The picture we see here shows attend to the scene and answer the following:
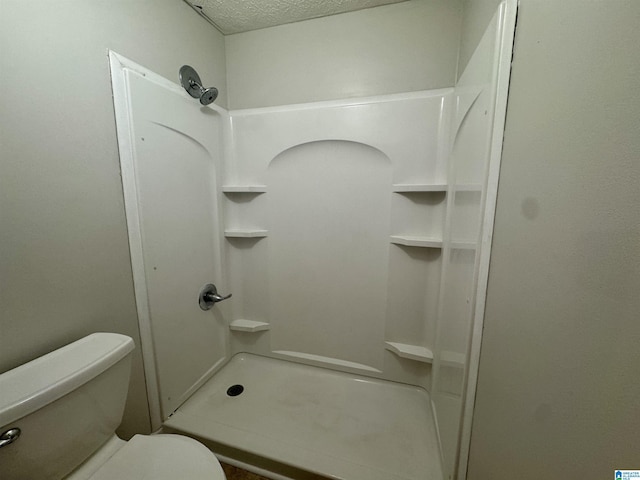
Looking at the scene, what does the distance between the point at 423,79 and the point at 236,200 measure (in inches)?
51.9

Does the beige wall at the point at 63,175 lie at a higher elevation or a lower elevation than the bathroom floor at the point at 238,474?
higher

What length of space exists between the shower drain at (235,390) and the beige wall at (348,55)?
180 centimetres

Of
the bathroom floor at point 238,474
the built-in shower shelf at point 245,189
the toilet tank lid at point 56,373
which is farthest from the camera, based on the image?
the built-in shower shelf at point 245,189

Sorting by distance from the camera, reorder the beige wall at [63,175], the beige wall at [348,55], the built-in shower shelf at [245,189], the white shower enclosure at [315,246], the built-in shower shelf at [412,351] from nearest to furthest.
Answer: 1. the beige wall at [63,175]
2. the white shower enclosure at [315,246]
3. the beige wall at [348,55]
4. the built-in shower shelf at [412,351]
5. the built-in shower shelf at [245,189]

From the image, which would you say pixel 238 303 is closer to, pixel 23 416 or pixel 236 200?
pixel 236 200

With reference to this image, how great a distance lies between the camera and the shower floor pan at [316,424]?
1.09m

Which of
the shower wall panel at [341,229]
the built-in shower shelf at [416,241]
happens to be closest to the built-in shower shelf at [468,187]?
the shower wall panel at [341,229]

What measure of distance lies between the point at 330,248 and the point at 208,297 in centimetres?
82

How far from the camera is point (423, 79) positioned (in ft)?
4.23

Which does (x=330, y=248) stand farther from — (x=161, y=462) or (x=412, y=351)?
(x=161, y=462)

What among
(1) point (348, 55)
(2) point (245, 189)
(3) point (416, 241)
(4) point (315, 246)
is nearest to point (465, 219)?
(3) point (416, 241)

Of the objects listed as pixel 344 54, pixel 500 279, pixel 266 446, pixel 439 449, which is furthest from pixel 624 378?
pixel 344 54

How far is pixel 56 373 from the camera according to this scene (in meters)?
0.71

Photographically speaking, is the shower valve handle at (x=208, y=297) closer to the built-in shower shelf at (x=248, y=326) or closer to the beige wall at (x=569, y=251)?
the built-in shower shelf at (x=248, y=326)
